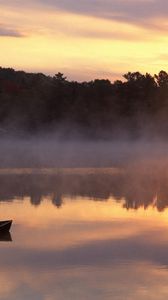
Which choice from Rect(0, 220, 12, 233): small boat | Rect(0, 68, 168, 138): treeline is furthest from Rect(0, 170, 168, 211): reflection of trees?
Rect(0, 68, 168, 138): treeline

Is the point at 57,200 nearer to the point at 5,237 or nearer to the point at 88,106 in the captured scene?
the point at 5,237

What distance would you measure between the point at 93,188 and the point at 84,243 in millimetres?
15583

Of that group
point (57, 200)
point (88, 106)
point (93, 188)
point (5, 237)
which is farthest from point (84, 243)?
point (88, 106)

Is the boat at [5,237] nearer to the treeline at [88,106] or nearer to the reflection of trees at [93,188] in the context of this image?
the reflection of trees at [93,188]

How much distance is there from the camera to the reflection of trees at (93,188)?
95.0 feet

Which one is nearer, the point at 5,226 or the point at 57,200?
the point at 5,226

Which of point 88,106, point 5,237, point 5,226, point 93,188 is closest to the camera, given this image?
point 5,226

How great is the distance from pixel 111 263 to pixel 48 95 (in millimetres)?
97222

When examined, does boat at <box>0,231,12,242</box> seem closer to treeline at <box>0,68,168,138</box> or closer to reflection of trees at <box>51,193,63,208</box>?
reflection of trees at <box>51,193,63,208</box>

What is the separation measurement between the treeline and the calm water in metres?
78.1

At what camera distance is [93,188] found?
3419cm

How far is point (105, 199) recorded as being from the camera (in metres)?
29.1

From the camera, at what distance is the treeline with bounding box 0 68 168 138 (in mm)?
112062

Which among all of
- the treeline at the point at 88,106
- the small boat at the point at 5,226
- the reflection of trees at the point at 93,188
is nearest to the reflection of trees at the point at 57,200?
the reflection of trees at the point at 93,188
